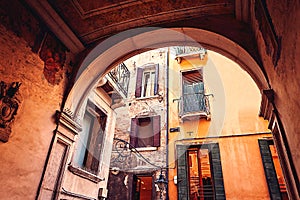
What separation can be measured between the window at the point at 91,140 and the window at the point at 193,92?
4.18 meters

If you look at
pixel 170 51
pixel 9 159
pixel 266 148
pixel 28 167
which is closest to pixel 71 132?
pixel 28 167

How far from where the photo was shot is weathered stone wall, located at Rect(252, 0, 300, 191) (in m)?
1.38

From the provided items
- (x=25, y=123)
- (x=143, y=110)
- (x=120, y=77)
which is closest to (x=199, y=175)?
(x=143, y=110)

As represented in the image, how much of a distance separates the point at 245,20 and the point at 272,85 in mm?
1229

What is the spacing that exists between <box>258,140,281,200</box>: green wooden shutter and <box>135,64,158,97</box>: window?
513cm

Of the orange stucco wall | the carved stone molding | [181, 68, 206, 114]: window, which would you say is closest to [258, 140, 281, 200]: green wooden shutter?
the orange stucco wall

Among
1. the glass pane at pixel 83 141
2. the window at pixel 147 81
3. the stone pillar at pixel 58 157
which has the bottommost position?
the stone pillar at pixel 58 157

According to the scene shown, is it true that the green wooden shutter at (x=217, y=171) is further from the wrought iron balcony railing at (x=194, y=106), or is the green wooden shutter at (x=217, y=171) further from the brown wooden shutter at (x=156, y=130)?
the brown wooden shutter at (x=156, y=130)

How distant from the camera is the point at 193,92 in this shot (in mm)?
9305

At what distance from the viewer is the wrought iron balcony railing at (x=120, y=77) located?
6.03 meters

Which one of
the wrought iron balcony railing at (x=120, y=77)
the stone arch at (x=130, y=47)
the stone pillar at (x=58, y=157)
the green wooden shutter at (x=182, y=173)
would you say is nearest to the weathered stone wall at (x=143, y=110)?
the green wooden shutter at (x=182, y=173)

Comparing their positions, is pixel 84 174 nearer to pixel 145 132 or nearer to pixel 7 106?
pixel 7 106

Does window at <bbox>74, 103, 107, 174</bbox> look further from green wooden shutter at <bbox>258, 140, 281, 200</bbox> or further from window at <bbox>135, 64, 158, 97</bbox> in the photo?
green wooden shutter at <bbox>258, 140, 281, 200</bbox>

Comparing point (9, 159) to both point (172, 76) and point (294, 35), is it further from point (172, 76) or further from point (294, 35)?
point (172, 76)
